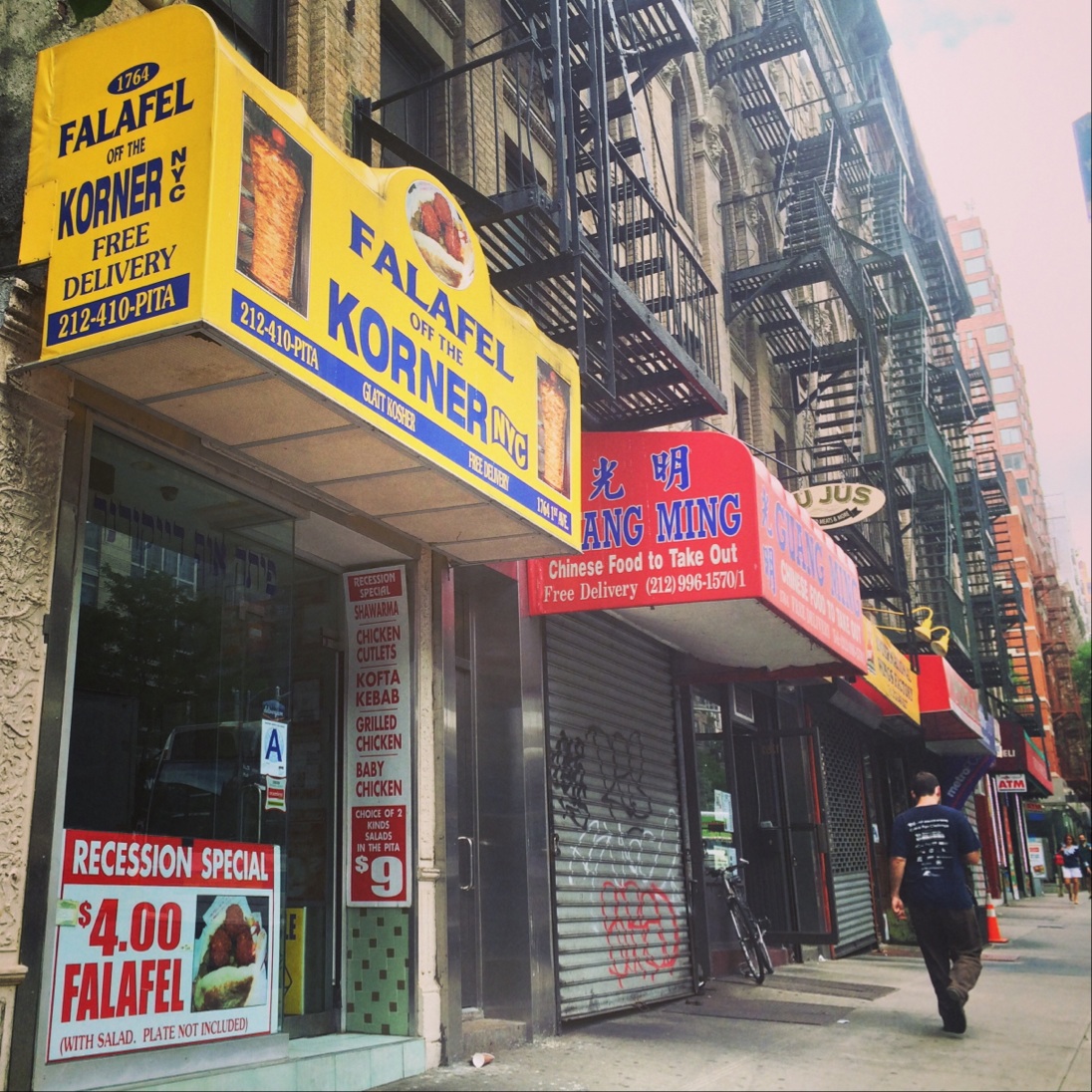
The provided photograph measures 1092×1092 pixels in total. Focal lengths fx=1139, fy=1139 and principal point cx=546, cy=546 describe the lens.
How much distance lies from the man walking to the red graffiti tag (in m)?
2.26

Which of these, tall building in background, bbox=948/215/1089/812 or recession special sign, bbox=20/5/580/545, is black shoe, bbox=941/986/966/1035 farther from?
tall building in background, bbox=948/215/1089/812

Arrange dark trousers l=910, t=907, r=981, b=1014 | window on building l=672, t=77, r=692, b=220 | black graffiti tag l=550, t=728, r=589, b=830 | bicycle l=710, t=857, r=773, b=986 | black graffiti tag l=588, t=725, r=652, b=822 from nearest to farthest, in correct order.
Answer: dark trousers l=910, t=907, r=981, b=1014
black graffiti tag l=550, t=728, r=589, b=830
black graffiti tag l=588, t=725, r=652, b=822
bicycle l=710, t=857, r=773, b=986
window on building l=672, t=77, r=692, b=220

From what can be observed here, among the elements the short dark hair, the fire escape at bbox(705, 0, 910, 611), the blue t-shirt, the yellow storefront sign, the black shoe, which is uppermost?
the fire escape at bbox(705, 0, 910, 611)

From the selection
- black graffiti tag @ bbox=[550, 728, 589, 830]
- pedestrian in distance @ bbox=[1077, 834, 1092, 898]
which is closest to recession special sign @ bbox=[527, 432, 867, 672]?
black graffiti tag @ bbox=[550, 728, 589, 830]

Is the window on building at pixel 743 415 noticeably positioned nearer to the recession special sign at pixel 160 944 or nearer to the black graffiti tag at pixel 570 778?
the black graffiti tag at pixel 570 778

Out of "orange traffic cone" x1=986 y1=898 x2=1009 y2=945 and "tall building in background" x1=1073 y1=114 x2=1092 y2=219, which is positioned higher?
"tall building in background" x1=1073 y1=114 x2=1092 y2=219

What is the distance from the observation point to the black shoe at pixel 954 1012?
8.09 metres

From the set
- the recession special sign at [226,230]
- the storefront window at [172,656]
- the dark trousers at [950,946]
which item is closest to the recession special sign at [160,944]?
the storefront window at [172,656]

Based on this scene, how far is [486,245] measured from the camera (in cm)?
774

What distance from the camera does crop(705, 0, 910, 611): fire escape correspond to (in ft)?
51.8

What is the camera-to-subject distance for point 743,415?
1627 centimetres

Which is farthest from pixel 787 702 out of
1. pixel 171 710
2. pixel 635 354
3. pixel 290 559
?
pixel 171 710

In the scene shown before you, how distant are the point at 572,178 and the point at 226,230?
3637 millimetres

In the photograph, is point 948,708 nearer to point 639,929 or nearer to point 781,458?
point 781,458
